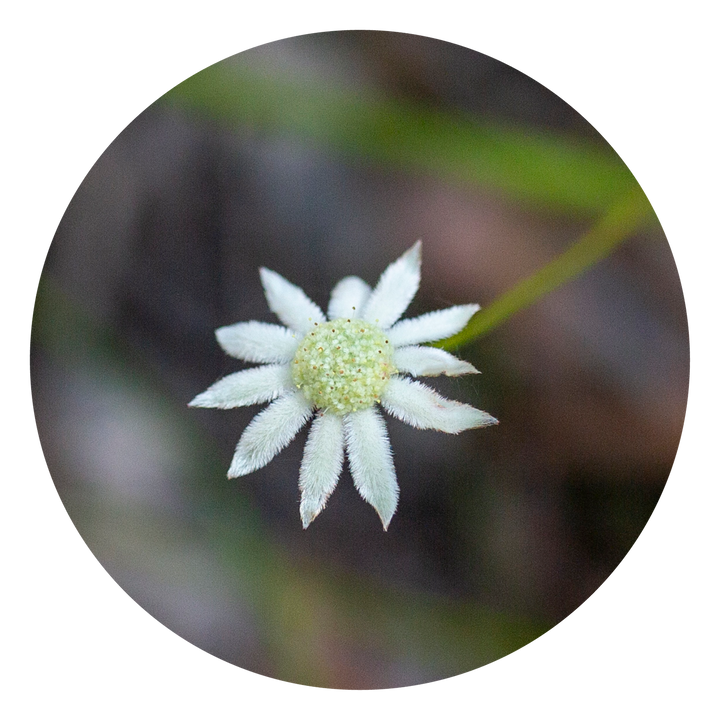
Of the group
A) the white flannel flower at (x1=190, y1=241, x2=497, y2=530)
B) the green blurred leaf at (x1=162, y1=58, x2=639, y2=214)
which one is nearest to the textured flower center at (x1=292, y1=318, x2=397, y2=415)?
the white flannel flower at (x1=190, y1=241, x2=497, y2=530)

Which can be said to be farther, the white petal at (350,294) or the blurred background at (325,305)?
the white petal at (350,294)

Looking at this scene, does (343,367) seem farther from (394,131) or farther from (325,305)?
(394,131)

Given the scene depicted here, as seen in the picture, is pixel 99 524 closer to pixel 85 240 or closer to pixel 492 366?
pixel 85 240

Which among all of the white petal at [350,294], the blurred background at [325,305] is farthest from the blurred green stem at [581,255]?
the white petal at [350,294]

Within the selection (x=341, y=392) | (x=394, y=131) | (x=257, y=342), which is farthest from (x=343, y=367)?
(x=394, y=131)

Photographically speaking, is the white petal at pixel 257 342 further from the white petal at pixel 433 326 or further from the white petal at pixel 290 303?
the white petal at pixel 433 326

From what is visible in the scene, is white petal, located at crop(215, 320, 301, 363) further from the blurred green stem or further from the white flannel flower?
the blurred green stem

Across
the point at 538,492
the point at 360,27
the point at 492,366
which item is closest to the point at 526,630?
the point at 538,492
